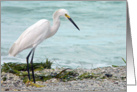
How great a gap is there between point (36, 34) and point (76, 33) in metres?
0.72

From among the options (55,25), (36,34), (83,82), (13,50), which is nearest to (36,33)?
(36,34)

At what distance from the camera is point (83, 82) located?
5.62m

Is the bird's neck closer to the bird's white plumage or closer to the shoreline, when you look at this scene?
the bird's white plumage

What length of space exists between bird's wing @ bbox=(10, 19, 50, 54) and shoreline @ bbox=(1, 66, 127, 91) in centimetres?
57

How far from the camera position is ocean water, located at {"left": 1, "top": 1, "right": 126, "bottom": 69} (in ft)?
18.4

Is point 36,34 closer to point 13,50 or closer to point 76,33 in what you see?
point 13,50

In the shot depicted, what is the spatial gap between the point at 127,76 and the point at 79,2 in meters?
1.55

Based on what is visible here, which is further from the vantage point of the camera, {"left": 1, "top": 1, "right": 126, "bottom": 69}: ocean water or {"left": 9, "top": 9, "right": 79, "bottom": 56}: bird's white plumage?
{"left": 1, "top": 1, "right": 126, "bottom": 69}: ocean water

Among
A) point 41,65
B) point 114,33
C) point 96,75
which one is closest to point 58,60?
point 41,65

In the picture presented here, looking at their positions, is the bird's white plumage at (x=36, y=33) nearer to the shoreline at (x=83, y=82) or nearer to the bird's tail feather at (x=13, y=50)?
the bird's tail feather at (x=13, y=50)

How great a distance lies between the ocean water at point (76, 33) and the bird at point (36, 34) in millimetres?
93

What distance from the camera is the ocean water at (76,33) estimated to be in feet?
18.4

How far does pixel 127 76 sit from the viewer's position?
18.3 ft

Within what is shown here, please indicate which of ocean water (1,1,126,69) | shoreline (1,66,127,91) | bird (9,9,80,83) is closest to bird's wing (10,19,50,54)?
bird (9,9,80,83)
